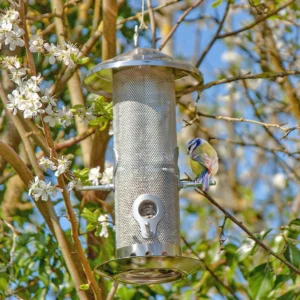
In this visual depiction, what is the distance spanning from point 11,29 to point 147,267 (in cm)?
111

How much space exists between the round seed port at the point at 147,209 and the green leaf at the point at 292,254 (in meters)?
1.17

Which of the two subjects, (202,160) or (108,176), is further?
(108,176)

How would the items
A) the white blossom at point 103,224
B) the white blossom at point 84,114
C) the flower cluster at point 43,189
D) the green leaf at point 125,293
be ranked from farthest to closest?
1. the green leaf at point 125,293
2. the white blossom at point 103,224
3. the white blossom at point 84,114
4. the flower cluster at point 43,189

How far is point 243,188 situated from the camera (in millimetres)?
10039

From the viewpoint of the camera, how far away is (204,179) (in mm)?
3932

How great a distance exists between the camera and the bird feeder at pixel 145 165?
12.5ft

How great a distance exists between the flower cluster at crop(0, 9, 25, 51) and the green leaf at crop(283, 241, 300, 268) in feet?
6.44

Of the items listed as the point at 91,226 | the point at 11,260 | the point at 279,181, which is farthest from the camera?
the point at 279,181

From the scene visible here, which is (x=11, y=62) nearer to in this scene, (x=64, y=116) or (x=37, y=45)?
(x=37, y=45)

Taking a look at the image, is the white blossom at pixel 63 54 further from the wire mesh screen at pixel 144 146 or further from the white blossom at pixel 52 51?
the wire mesh screen at pixel 144 146

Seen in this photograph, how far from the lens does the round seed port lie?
3904mm

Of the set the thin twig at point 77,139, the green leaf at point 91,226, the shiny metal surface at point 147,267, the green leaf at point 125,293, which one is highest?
the thin twig at point 77,139

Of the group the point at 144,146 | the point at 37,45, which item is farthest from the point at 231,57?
the point at 37,45

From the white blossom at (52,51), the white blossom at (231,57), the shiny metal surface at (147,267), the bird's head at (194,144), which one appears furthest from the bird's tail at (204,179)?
the white blossom at (231,57)
